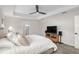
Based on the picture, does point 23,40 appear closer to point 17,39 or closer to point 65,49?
point 17,39

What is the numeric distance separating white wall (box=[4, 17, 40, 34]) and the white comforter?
11 centimetres

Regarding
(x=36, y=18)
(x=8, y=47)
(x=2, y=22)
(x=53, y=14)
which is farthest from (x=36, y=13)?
(x=8, y=47)

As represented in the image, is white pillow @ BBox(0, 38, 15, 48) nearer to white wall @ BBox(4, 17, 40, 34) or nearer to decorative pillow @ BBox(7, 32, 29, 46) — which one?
decorative pillow @ BBox(7, 32, 29, 46)

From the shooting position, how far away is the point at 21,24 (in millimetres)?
1383

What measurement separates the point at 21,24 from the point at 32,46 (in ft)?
1.25

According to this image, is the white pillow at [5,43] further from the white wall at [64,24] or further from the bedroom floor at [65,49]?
the bedroom floor at [65,49]

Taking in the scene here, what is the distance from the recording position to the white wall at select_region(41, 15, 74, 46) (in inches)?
56.9

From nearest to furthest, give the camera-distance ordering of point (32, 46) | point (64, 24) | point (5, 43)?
1. point (5, 43)
2. point (32, 46)
3. point (64, 24)

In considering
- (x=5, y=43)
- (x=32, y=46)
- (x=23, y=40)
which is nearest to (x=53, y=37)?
(x=32, y=46)

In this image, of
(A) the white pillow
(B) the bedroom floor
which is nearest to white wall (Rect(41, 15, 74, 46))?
(B) the bedroom floor

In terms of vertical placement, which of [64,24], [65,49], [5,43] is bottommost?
[65,49]

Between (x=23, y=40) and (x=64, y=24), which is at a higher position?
(x=64, y=24)

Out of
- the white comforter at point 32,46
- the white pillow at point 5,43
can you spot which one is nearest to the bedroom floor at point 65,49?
the white comforter at point 32,46

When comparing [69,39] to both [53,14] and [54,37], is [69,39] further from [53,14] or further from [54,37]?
[53,14]
